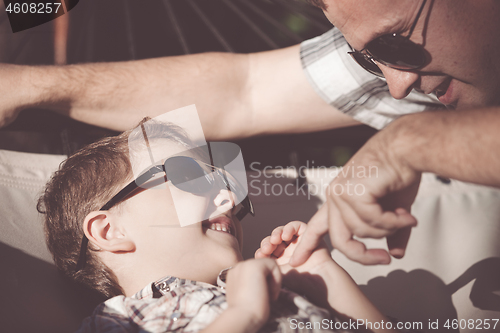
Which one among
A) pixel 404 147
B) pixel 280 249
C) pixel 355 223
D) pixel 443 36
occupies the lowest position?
pixel 280 249

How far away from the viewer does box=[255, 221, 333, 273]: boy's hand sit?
2.76ft

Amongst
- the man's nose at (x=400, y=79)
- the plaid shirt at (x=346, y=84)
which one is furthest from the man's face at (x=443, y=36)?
the plaid shirt at (x=346, y=84)

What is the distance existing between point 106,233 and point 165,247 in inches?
6.5

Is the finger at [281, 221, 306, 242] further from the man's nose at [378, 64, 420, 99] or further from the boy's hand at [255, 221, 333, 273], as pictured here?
the man's nose at [378, 64, 420, 99]

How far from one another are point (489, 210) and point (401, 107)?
509mm

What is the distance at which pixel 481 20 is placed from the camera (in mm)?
874


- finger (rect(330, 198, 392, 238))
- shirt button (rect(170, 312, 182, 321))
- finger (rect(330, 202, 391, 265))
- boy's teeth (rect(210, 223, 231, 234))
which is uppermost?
finger (rect(330, 198, 392, 238))

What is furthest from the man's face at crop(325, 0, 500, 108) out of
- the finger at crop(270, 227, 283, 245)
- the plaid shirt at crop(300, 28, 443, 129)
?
the finger at crop(270, 227, 283, 245)

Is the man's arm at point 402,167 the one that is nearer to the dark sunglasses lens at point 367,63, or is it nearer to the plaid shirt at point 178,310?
the plaid shirt at point 178,310

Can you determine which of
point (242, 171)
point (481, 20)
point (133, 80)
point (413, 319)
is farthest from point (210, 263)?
point (481, 20)

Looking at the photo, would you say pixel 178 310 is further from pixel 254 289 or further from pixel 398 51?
pixel 398 51

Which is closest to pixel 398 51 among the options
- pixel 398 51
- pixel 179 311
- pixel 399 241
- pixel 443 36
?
pixel 398 51

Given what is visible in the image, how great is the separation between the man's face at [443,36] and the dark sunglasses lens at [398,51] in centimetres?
2

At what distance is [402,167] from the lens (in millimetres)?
Answer: 564
